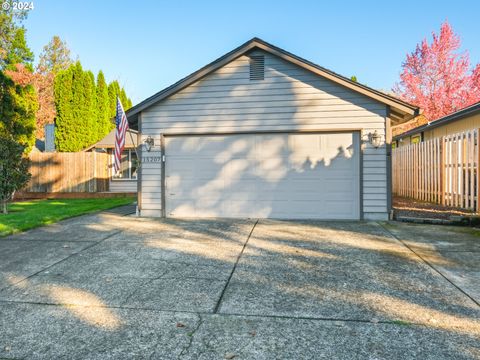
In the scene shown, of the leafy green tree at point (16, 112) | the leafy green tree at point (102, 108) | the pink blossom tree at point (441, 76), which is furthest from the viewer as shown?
the leafy green tree at point (102, 108)

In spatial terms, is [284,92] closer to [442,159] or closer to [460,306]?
[442,159]

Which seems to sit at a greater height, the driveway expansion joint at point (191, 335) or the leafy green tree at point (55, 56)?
the leafy green tree at point (55, 56)

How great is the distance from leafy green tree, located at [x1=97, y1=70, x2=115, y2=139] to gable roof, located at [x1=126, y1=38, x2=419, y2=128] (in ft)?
57.2

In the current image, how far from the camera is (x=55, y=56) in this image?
3688cm

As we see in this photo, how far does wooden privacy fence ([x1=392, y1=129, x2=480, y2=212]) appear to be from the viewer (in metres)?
8.59

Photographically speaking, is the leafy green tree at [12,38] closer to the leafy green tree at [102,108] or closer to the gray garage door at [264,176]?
the leafy green tree at [102,108]

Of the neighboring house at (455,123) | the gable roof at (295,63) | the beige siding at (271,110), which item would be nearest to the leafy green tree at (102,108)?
the gable roof at (295,63)

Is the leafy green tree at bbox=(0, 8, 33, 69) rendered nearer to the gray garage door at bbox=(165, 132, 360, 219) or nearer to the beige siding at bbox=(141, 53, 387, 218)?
the beige siding at bbox=(141, 53, 387, 218)

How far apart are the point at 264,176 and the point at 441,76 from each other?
2054cm

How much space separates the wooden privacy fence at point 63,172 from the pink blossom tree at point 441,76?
20.7 m

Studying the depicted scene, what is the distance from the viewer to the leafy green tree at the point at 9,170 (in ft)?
33.5

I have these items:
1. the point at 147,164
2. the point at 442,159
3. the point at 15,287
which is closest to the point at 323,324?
the point at 15,287

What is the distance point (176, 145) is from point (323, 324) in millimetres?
7471

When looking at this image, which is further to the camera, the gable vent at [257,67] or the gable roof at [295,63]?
the gable vent at [257,67]
